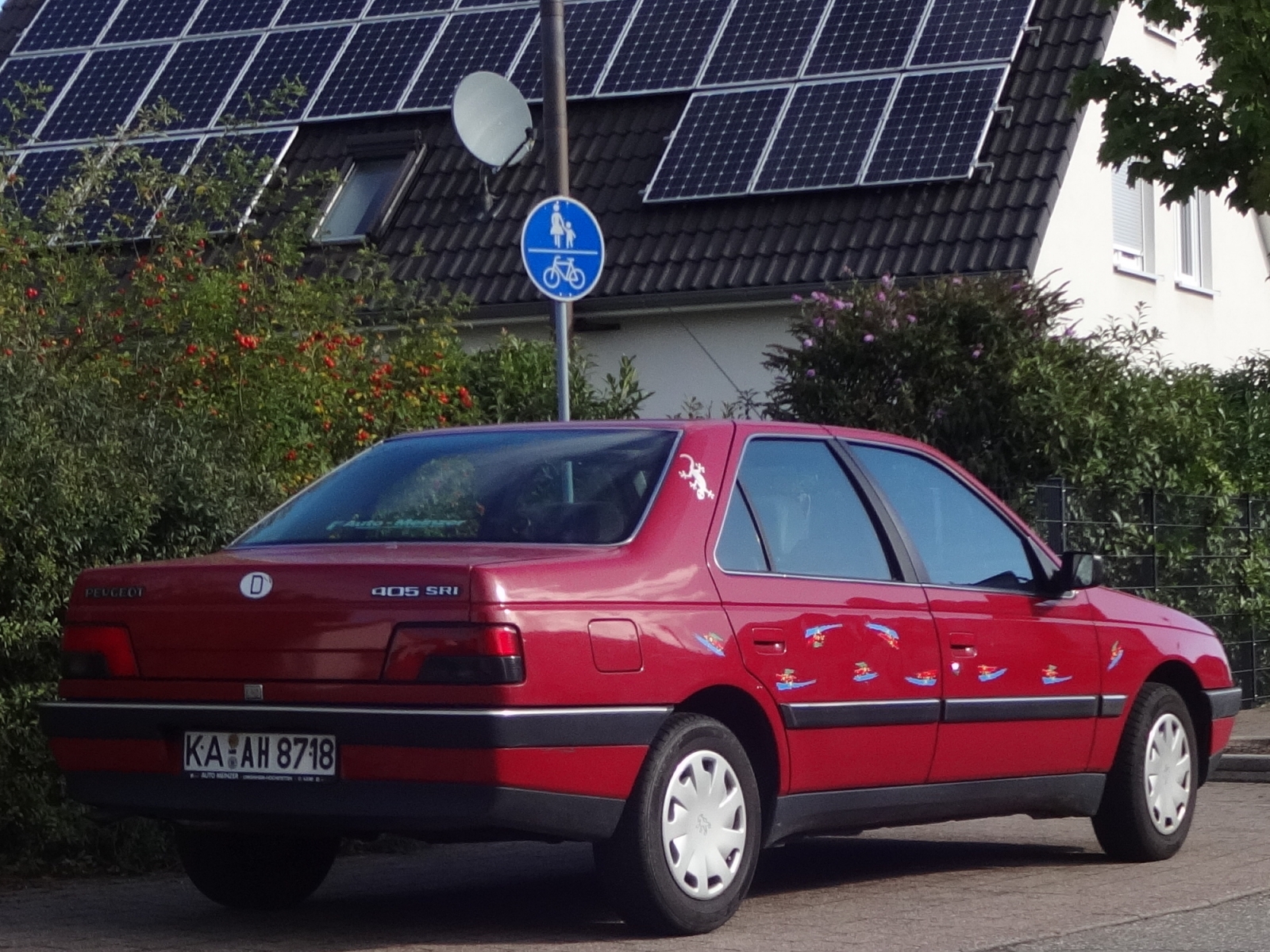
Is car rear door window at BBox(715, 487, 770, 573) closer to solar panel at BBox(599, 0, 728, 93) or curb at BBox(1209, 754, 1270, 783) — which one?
curb at BBox(1209, 754, 1270, 783)

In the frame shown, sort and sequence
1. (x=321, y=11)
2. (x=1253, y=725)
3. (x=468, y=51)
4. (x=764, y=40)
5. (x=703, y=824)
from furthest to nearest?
(x=321, y=11)
(x=468, y=51)
(x=764, y=40)
(x=1253, y=725)
(x=703, y=824)

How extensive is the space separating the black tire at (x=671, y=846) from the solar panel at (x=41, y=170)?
15.6 m

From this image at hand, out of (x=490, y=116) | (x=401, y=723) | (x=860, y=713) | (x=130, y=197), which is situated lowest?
(x=401, y=723)

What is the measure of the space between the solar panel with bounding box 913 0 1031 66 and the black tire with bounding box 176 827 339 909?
1444 centimetres

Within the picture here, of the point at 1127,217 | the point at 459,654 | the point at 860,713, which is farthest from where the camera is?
the point at 1127,217

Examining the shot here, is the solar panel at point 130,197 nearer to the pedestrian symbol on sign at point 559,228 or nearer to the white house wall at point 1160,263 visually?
the pedestrian symbol on sign at point 559,228

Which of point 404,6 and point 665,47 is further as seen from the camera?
point 404,6

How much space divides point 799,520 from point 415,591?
64.8 inches

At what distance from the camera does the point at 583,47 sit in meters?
23.1

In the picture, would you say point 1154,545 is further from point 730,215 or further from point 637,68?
point 637,68

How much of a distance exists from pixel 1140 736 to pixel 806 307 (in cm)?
729

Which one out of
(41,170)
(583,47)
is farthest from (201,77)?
(583,47)

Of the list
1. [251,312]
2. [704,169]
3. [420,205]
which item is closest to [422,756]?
[251,312]

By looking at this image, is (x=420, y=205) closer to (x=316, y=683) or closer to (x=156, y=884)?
(x=156, y=884)
